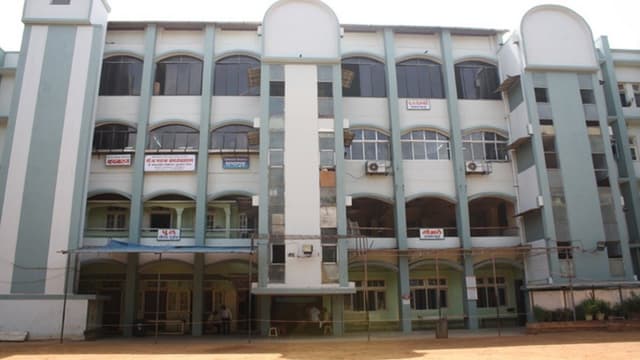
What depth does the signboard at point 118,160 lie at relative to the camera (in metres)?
18.6

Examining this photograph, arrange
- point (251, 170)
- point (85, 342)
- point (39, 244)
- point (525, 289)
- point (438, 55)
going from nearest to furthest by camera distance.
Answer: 1. point (85, 342)
2. point (39, 244)
3. point (525, 289)
4. point (251, 170)
5. point (438, 55)

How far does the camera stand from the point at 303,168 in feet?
56.6

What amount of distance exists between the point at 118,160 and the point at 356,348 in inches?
436

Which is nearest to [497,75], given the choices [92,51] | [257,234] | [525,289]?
[525,289]

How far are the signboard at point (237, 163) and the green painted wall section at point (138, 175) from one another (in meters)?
2.96

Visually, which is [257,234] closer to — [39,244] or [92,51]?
[39,244]

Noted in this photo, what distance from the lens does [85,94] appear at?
1756 centimetres

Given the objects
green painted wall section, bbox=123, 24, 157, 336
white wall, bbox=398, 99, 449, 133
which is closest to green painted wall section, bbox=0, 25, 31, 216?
green painted wall section, bbox=123, 24, 157, 336

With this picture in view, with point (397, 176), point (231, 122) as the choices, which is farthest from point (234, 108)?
point (397, 176)

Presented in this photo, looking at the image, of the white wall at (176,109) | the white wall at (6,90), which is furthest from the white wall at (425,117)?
the white wall at (6,90)

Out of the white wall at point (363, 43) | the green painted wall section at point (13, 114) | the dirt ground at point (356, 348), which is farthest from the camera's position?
the white wall at point (363, 43)

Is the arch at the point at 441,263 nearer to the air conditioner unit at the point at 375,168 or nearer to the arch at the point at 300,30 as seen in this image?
the air conditioner unit at the point at 375,168

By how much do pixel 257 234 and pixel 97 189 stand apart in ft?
20.1

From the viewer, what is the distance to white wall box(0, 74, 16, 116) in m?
19.4
